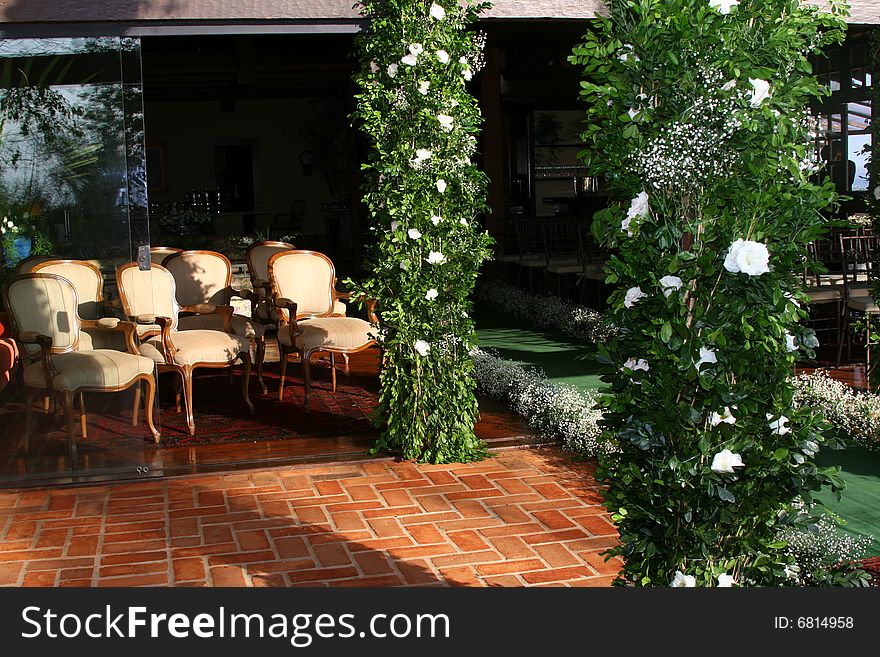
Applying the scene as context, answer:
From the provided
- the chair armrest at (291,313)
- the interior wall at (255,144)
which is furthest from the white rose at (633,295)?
the interior wall at (255,144)

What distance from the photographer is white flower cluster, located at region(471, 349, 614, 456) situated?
5.25 m

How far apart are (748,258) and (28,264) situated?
413 centimetres

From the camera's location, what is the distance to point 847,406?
5.55 m

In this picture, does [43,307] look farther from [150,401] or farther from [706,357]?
[706,357]

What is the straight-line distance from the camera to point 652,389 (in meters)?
2.35

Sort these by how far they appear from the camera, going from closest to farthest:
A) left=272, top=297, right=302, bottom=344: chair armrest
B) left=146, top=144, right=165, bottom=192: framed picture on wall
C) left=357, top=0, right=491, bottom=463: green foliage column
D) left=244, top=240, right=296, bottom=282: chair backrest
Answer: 1. left=357, top=0, right=491, bottom=463: green foliage column
2. left=272, top=297, right=302, bottom=344: chair armrest
3. left=244, top=240, right=296, bottom=282: chair backrest
4. left=146, top=144, right=165, bottom=192: framed picture on wall

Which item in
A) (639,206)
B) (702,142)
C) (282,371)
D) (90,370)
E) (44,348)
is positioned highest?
(702,142)

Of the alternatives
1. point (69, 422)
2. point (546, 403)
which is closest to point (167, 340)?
point (69, 422)

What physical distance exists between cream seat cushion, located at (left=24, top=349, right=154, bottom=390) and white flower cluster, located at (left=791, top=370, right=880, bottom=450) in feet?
11.8

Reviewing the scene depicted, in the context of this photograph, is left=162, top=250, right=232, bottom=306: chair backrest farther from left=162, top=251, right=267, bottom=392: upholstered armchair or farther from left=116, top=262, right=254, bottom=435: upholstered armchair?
left=116, top=262, right=254, bottom=435: upholstered armchair

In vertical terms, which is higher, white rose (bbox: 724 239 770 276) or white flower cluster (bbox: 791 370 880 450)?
white rose (bbox: 724 239 770 276)

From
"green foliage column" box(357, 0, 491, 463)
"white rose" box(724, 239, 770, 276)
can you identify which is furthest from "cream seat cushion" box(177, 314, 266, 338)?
"white rose" box(724, 239, 770, 276)

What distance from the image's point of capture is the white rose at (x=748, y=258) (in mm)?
2166
